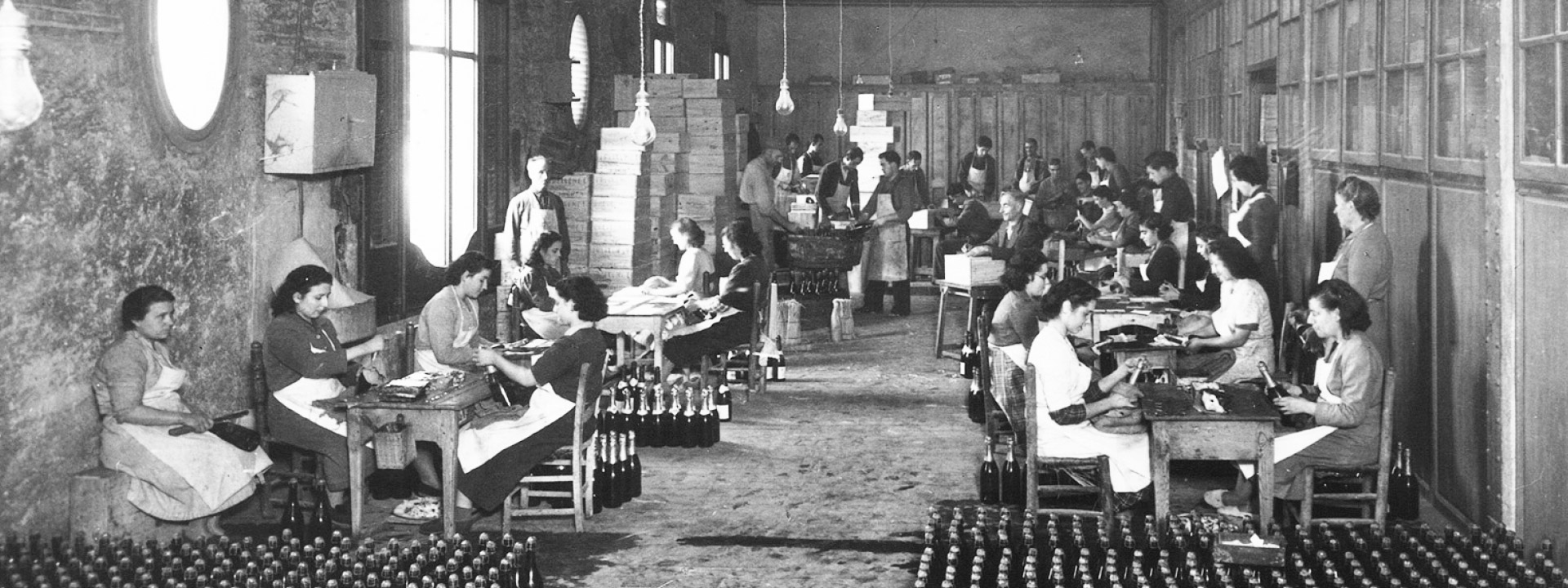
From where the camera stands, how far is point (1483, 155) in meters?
7.76

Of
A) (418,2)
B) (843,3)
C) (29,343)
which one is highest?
(843,3)

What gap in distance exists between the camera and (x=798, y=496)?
895 centimetres

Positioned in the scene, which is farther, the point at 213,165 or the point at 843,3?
the point at 843,3

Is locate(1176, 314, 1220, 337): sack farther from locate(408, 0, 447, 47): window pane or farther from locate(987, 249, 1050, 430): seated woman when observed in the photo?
locate(408, 0, 447, 47): window pane

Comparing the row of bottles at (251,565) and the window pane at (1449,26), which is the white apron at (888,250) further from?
the row of bottles at (251,565)

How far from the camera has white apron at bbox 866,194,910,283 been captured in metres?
16.7

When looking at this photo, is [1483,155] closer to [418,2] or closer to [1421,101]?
[1421,101]

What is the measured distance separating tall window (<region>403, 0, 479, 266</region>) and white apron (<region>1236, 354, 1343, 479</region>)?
6420 mm

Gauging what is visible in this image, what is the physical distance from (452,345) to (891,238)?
319 inches

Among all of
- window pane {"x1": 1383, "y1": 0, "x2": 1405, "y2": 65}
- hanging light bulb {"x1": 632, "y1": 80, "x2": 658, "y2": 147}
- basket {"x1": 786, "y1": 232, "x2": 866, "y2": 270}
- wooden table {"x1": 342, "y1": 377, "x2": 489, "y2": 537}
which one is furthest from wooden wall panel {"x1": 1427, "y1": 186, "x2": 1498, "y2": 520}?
basket {"x1": 786, "y1": 232, "x2": 866, "y2": 270}

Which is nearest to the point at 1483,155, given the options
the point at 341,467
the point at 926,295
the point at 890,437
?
the point at 890,437

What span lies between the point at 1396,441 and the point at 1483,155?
2.10 metres

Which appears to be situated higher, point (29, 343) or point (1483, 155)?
point (1483, 155)

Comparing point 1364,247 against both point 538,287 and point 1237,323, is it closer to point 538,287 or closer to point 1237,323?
point 1237,323
